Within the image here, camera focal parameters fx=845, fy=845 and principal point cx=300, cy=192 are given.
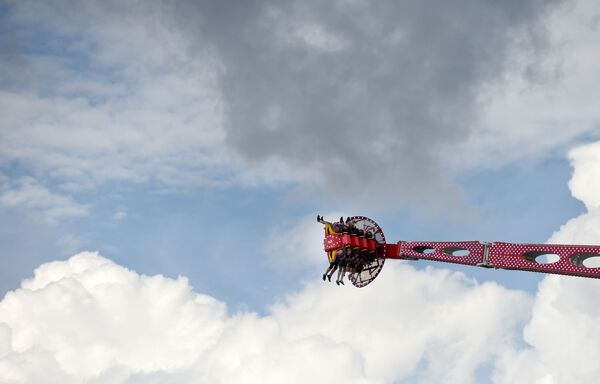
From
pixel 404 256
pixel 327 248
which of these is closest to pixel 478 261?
pixel 404 256

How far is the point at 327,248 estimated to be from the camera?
71.7 m

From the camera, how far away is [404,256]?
2842 inches

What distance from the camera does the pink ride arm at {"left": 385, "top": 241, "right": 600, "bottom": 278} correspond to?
5875 cm

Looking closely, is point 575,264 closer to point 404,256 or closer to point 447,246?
point 447,246

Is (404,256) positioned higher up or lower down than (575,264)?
higher up

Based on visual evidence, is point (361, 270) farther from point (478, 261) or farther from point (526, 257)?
point (526, 257)

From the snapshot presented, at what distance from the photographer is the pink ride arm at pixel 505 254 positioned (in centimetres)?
5875

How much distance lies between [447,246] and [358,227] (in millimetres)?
8293

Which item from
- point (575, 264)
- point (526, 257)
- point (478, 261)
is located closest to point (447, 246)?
point (478, 261)

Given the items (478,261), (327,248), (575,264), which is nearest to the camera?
(575,264)

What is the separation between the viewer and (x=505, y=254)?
6384 cm

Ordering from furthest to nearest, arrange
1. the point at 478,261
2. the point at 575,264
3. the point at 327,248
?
1. the point at 327,248
2. the point at 478,261
3. the point at 575,264

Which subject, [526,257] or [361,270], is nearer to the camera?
[526,257]

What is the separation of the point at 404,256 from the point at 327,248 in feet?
21.8
